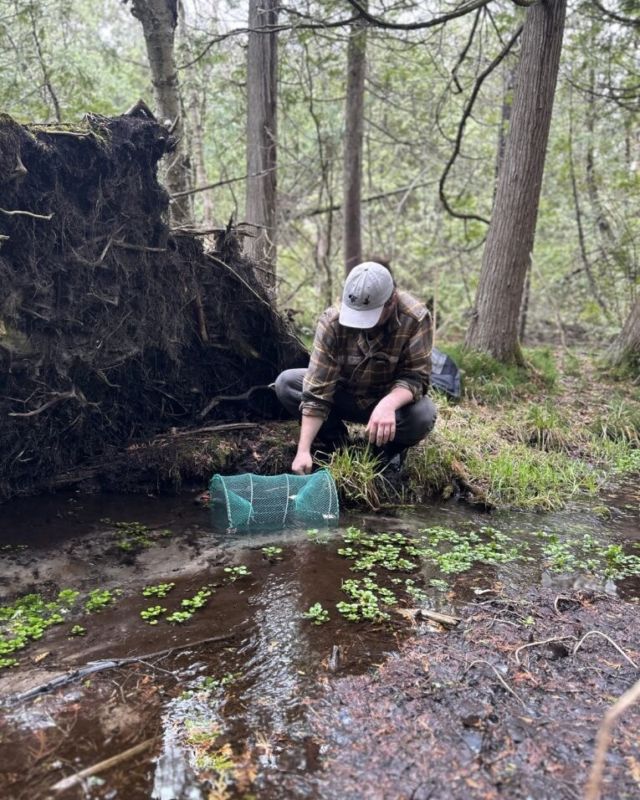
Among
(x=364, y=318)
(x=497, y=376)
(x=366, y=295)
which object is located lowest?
(x=497, y=376)

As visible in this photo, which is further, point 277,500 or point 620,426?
point 620,426

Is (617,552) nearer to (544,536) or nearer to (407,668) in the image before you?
(544,536)

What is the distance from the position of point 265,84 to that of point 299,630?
685cm

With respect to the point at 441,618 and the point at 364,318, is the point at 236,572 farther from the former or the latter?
the point at 364,318

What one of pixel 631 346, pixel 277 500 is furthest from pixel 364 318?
pixel 631 346

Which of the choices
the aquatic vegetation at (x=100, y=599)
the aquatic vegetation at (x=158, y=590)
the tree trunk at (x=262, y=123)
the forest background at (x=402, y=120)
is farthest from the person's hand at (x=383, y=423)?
the tree trunk at (x=262, y=123)

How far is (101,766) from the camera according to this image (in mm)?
1695

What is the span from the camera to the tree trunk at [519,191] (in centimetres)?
623

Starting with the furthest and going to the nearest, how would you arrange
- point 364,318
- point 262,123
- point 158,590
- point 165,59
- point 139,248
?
point 262,123, point 165,59, point 139,248, point 364,318, point 158,590

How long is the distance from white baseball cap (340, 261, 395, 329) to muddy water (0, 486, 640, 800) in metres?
1.25

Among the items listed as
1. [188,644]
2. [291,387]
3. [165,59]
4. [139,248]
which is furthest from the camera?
[165,59]

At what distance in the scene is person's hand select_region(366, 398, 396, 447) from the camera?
356 centimetres

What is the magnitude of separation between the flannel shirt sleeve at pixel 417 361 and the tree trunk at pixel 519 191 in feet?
10.7

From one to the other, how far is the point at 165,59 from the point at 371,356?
3.81m
